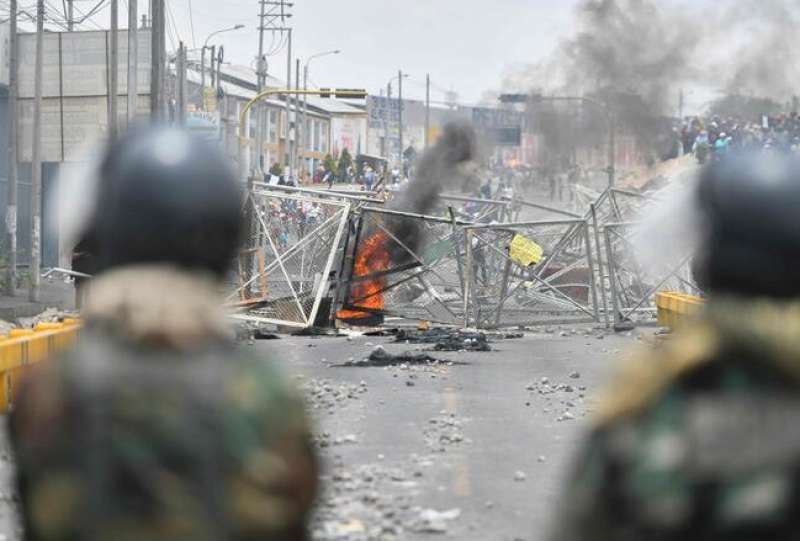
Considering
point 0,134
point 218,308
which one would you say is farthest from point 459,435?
point 0,134

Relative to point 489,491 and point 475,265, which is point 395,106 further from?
point 489,491

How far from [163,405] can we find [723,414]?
3.13 ft

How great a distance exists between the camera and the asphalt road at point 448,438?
787 cm

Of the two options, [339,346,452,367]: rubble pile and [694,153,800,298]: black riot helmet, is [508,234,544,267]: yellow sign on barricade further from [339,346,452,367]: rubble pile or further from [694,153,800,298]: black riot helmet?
[694,153,800,298]: black riot helmet

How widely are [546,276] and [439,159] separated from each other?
7386 millimetres

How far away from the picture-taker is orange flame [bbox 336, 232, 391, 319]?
23.5 meters

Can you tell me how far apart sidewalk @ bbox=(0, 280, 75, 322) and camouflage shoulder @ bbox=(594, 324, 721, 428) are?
1018 inches

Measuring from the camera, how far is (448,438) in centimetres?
1086

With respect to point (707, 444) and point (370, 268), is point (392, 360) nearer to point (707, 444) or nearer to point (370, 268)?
point (370, 268)

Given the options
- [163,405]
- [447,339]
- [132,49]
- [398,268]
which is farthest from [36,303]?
[163,405]

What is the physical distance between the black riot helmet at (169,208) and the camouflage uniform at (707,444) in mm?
787

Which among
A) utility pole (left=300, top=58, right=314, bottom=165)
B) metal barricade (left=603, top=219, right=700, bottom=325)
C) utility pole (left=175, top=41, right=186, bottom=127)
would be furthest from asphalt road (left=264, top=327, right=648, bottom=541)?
utility pole (left=300, top=58, right=314, bottom=165)

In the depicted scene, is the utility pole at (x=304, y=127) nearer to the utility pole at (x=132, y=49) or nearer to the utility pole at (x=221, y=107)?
the utility pole at (x=221, y=107)

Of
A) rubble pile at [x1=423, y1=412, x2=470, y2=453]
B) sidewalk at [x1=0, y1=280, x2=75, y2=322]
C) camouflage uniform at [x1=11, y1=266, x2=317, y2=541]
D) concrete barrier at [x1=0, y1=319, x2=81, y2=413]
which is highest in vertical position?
camouflage uniform at [x1=11, y1=266, x2=317, y2=541]
